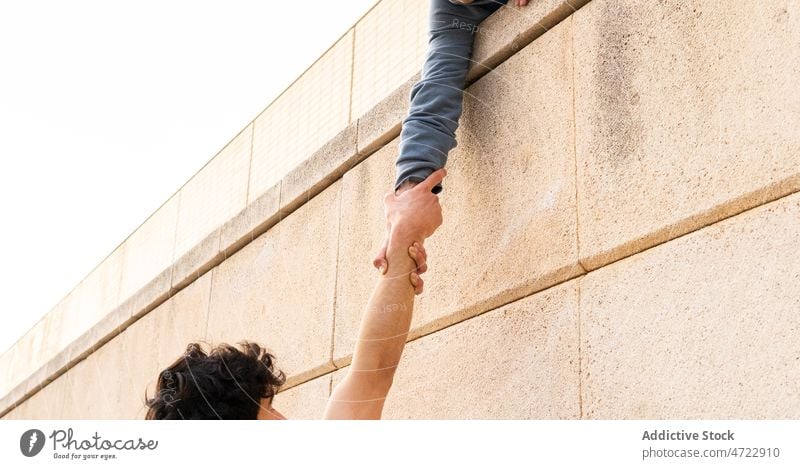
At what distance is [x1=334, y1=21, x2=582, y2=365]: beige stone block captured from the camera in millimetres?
4465

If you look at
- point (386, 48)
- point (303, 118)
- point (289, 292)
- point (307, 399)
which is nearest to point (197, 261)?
point (303, 118)

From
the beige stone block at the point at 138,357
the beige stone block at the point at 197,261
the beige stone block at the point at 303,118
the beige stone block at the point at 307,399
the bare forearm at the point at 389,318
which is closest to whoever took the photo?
the bare forearm at the point at 389,318

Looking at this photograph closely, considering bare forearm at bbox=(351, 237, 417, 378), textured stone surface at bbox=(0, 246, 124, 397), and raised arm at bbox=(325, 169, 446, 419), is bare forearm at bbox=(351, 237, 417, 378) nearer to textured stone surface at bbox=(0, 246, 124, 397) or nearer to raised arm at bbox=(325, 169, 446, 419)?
raised arm at bbox=(325, 169, 446, 419)

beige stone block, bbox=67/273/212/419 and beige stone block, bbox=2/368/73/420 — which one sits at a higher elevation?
beige stone block, bbox=67/273/212/419

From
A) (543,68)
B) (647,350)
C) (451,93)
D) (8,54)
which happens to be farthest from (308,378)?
(8,54)

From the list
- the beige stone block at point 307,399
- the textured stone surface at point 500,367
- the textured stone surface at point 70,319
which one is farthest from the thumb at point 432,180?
the textured stone surface at point 70,319

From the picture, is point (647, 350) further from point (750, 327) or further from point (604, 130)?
point (604, 130)

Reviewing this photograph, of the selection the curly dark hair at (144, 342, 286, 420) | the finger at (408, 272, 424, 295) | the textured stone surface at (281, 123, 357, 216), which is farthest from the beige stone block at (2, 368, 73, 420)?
the curly dark hair at (144, 342, 286, 420)

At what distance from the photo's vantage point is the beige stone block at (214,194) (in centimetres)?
775

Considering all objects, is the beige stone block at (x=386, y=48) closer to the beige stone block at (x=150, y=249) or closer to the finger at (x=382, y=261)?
the finger at (x=382, y=261)

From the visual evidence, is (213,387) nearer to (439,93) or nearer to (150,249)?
(439,93)

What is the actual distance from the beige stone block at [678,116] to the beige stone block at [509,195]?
4.6 inches

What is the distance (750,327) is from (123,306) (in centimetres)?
653
